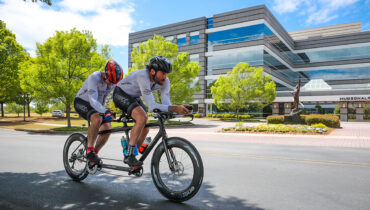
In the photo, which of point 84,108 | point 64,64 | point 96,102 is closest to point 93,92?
point 96,102

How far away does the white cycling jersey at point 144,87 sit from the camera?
Answer: 3.63 metres

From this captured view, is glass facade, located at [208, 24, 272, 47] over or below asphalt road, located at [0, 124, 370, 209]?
over

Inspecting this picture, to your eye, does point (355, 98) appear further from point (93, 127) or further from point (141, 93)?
point (93, 127)

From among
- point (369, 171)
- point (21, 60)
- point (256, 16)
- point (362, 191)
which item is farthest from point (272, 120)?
point (21, 60)

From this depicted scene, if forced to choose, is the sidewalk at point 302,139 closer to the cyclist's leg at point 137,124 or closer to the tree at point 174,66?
the cyclist's leg at point 137,124

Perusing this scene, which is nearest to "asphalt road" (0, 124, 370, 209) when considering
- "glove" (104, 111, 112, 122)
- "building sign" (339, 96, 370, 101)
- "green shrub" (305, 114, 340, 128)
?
"glove" (104, 111, 112, 122)

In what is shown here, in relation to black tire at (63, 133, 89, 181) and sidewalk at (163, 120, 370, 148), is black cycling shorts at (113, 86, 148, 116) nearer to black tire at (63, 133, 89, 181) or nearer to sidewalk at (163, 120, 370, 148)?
black tire at (63, 133, 89, 181)

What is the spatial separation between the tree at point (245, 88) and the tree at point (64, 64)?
806 inches

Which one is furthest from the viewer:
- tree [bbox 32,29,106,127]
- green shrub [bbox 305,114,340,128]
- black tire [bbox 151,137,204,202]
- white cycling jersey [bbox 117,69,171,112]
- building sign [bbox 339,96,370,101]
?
building sign [bbox 339,96,370,101]

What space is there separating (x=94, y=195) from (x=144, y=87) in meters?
1.75

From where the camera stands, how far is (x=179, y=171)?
346 centimetres

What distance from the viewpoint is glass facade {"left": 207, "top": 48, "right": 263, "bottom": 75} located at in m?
44.7

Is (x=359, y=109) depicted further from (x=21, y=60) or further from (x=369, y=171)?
(x=21, y=60)

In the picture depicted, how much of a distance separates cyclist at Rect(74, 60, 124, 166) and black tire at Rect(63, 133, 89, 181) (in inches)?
9.5
